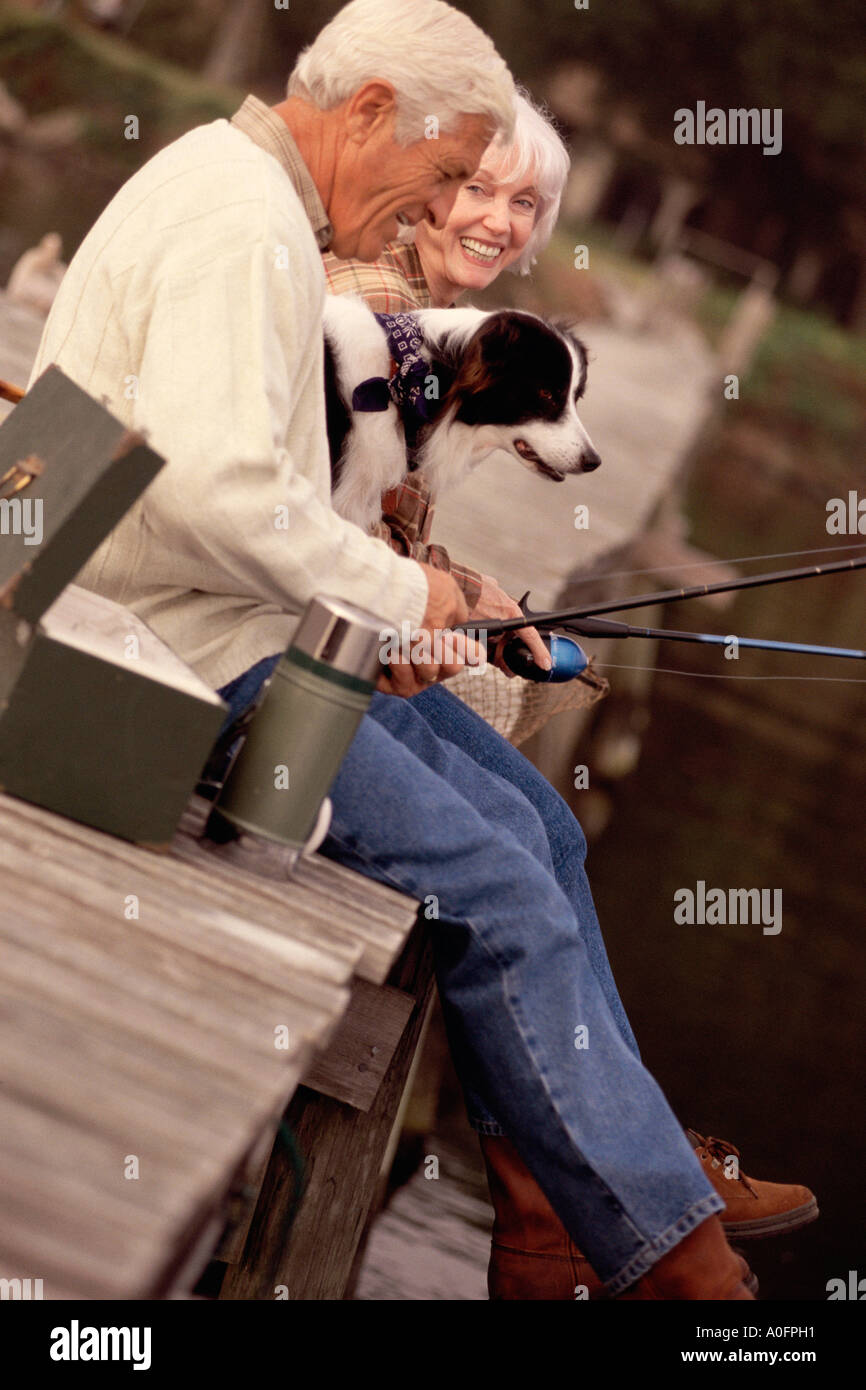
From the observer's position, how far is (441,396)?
3.27 metres

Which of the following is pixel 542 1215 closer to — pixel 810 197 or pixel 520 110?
pixel 520 110

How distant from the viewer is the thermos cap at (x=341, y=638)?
201 centimetres

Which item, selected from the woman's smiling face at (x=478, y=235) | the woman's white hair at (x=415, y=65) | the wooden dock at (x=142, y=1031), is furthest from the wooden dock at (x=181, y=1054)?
the woman's smiling face at (x=478, y=235)

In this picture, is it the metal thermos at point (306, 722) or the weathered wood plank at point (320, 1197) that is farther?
the weathered wood plank at point (320, 1197)

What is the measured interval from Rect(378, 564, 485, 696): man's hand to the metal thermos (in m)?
0.21

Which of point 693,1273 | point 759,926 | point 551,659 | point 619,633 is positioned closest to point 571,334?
point 619,633

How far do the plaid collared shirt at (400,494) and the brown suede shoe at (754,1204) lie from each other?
1032 millimetres

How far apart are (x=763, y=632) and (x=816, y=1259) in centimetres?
917

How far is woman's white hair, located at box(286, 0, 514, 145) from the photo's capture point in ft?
7.54

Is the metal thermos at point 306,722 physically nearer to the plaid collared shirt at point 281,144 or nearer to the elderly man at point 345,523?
the elderly man at point 345,523

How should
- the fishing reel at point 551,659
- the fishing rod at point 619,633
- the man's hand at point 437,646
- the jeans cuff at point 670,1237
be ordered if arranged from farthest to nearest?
1. the fishing reel at point 551,659
2. the fishing rod at point 619,633
3. the man's hand at point 437,646
4. the jeans cuff at point 670,1237

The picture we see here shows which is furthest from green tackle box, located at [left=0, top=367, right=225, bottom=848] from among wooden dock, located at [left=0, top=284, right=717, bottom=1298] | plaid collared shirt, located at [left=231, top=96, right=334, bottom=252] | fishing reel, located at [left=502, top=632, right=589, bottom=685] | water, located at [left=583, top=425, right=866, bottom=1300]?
water, located at [left=583, top=425, right=866, bottom=1300]

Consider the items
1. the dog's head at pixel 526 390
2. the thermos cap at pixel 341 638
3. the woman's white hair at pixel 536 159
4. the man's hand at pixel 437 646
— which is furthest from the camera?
the woman's white hair at pixel 536 159

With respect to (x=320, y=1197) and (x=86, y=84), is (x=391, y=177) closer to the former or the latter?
(x=320, y=1197)
